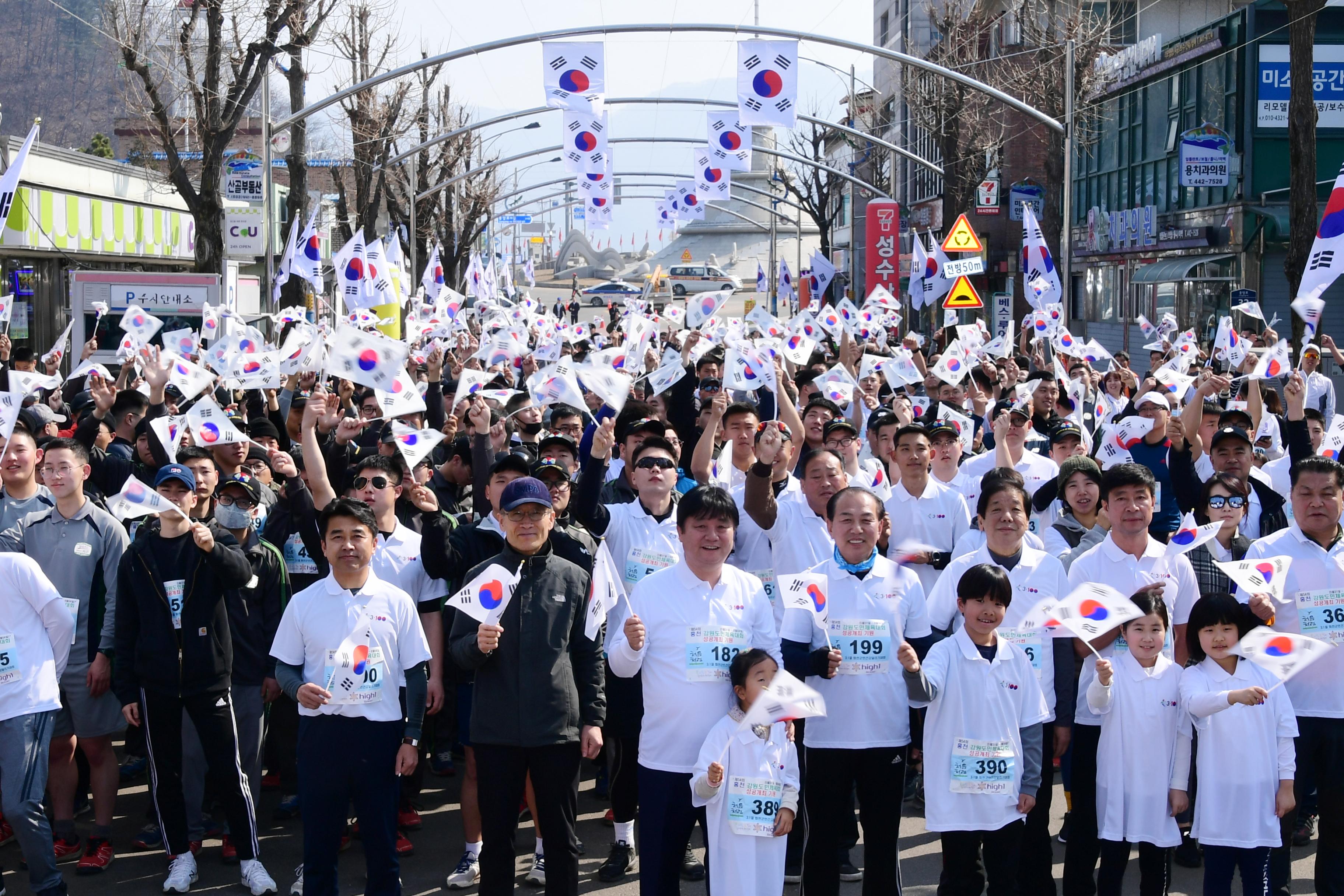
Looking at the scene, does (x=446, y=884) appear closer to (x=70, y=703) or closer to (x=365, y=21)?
(x=70, y=703)

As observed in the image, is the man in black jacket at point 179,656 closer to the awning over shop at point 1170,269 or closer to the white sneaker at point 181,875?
the white sneaker at point 181,875

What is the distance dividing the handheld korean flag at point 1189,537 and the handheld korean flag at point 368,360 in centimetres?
423

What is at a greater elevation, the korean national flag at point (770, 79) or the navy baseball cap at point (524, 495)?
the korean national flag at point (770, 79)

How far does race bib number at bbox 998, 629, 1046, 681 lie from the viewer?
579cm

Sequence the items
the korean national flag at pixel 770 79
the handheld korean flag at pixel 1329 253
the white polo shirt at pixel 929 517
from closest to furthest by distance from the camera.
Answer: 1. the white polo shirt at pixel 929 517
2. the handheld korean flag at pixel 1329 253
3. the korean national flag at pixel 770 79

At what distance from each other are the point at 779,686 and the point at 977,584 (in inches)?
41.8

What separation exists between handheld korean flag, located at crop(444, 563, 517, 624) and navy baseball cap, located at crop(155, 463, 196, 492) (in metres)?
1.77

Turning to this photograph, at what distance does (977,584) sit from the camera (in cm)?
553

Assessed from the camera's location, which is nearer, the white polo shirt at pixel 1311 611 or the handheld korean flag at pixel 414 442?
the white polo shirt at pixel 1311 611

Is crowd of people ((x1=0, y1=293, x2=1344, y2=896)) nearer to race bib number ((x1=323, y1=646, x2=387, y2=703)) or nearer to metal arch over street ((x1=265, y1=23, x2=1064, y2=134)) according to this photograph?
race bib number ((x1=323, y1=646, x2=387, y2=703))

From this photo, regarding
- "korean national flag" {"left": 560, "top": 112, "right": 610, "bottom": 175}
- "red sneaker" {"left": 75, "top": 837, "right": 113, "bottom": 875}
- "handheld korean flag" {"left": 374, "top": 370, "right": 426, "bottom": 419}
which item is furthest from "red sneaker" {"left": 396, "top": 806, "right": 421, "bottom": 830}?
"korean national flag" {"left": 560, "top": 112, "right": 610, "bottom": 175}

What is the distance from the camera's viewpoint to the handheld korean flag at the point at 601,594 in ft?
18.1

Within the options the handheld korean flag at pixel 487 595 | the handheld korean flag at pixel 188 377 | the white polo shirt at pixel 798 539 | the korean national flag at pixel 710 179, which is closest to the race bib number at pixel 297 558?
the handheld korean flag at pixel 487 595

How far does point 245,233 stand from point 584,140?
42.3ft
